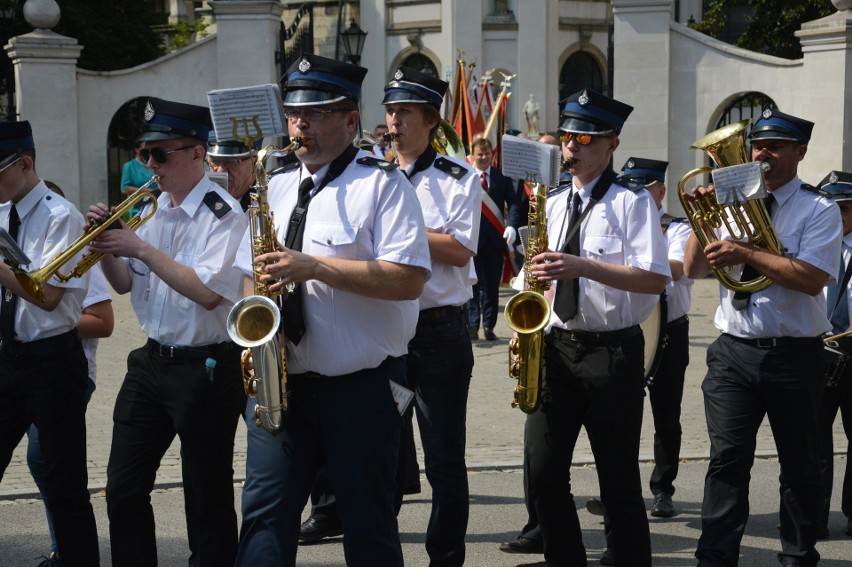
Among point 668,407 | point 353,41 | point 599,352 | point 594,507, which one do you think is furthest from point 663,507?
point 353,41

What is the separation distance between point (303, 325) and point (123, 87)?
594 inches

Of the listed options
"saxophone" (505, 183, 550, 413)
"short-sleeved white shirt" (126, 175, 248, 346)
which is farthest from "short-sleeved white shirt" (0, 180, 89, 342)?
"saxophone" (505, 183, 550, 413)

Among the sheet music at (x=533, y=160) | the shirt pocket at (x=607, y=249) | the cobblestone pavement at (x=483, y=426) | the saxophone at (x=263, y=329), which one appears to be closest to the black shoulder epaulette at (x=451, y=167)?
the sheet music at (x=533, y=160)

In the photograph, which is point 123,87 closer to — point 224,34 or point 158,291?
point 224,34

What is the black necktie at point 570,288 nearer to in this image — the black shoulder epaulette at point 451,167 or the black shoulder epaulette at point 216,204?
the black shoulder epaulette at point 451,167

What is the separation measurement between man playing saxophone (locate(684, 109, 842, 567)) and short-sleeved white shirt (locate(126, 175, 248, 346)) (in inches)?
85.8

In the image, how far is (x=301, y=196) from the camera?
191 inches

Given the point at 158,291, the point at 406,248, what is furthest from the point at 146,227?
the point at 406,248

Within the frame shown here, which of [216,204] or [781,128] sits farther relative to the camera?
[781,128]

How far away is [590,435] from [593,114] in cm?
143

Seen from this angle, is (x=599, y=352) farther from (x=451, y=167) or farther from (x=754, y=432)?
(x=451, y=167)

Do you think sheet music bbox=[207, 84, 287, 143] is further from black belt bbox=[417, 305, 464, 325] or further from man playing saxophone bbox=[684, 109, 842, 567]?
man playing saxophone bbox=[684, 109, 842, 567]

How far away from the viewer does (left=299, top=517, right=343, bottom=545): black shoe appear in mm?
7062

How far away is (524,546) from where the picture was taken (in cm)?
682
